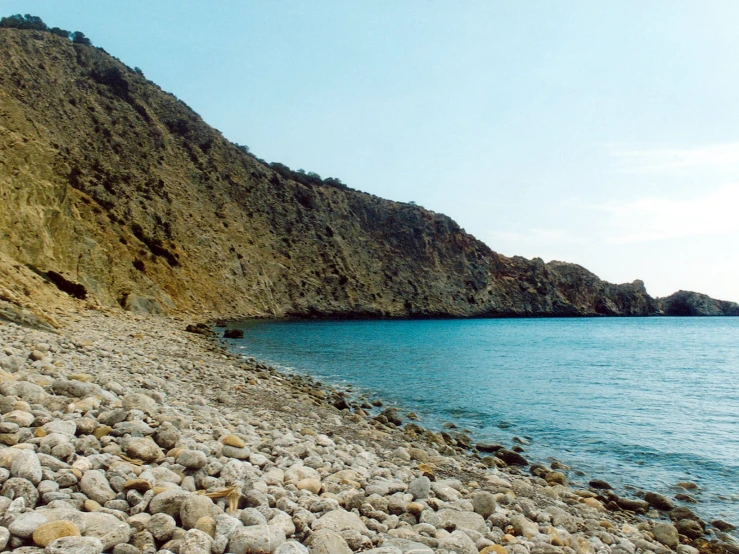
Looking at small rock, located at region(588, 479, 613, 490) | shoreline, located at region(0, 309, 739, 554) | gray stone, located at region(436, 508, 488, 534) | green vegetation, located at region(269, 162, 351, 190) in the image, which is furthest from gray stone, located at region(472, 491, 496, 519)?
green vegetation, located at region(269, 162, 351, 190)

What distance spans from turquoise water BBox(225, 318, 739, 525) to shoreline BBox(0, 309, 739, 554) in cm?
253

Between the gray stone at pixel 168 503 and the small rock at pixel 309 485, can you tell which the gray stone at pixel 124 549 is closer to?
the gray stone at pixel 168 503

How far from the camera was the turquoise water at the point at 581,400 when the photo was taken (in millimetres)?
11656

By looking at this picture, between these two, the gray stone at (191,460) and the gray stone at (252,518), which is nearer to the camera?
the gray stone at (252,518)

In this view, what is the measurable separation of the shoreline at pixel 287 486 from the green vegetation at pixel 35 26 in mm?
85530

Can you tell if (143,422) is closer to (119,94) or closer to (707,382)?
(707,382)

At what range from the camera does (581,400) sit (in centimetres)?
1955

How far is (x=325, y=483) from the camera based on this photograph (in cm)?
621

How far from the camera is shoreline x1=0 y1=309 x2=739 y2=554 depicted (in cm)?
429

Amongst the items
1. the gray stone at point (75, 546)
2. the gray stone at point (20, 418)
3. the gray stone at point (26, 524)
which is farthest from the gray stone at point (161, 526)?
the gray stone at point (20, 418)

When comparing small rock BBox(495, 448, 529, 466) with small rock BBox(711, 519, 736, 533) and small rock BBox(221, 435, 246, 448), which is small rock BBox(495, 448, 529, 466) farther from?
small rock BBox(221, 435, 246, 448)

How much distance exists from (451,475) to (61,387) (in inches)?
253

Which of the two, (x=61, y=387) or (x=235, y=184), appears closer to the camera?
(x=61, y=387)

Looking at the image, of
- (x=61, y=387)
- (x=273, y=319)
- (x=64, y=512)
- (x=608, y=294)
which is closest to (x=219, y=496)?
(x=64, y=512)
